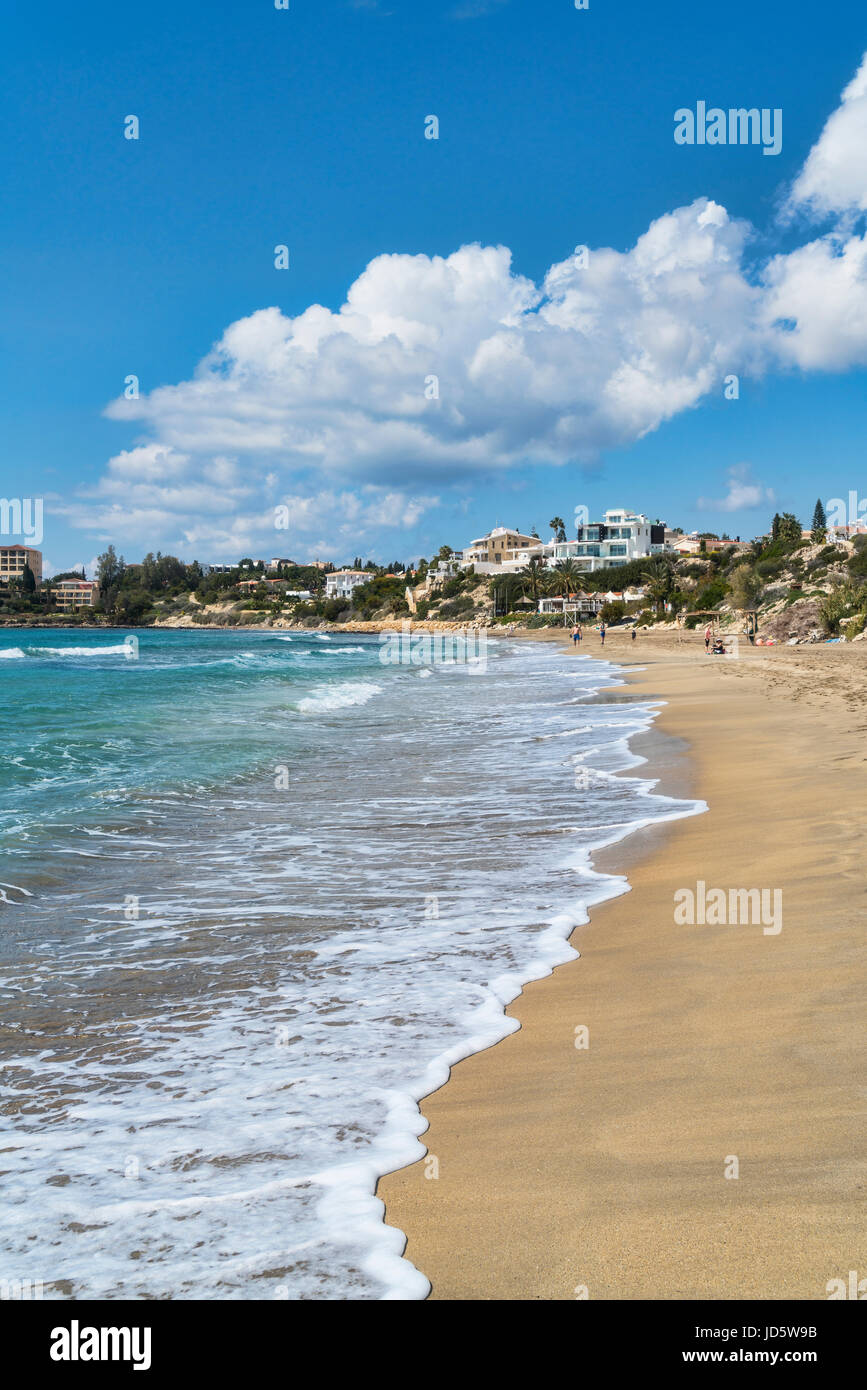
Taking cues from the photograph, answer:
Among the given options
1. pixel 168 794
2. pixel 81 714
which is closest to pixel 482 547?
pixel 81 714

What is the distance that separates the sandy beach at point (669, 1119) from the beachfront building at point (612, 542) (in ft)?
405

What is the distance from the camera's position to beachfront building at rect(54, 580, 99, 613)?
598 ft

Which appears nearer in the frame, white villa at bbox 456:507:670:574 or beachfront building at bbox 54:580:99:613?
white villa at bbox 456:507:670:574

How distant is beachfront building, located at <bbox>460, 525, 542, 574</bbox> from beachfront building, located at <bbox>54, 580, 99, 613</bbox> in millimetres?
83070

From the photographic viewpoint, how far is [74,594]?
189 meters

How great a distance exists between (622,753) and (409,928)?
881 cm

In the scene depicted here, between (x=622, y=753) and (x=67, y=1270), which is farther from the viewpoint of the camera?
(x=622, y=753)

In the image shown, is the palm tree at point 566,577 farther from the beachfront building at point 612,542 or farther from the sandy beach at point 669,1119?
the sandy beach at point 669,1119

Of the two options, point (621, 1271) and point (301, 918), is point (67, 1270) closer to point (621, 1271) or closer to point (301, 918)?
point (621, 1271)

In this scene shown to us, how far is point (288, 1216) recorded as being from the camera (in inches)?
116

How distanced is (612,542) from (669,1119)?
430 feet
